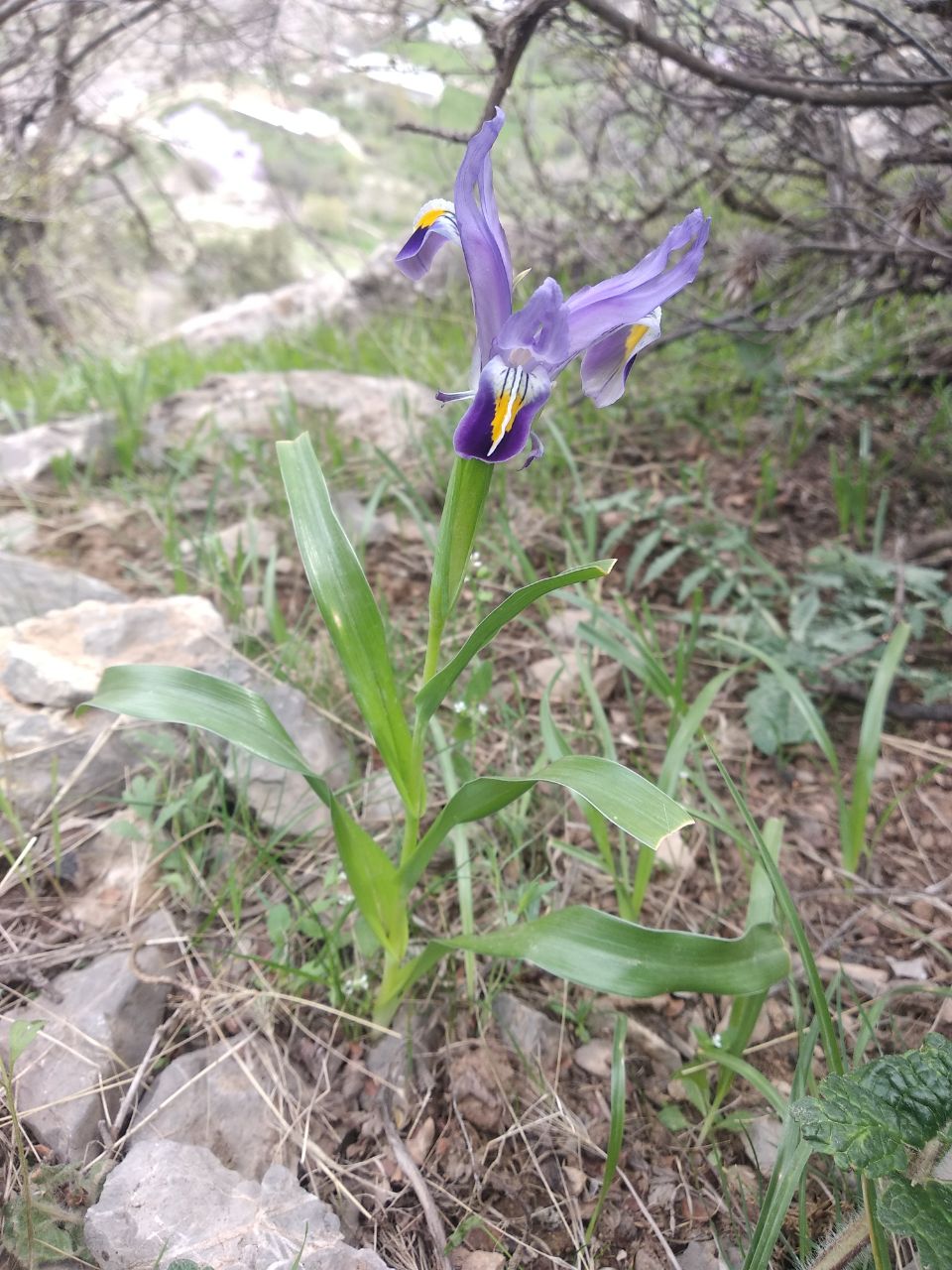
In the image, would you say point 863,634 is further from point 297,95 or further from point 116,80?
point 116,80

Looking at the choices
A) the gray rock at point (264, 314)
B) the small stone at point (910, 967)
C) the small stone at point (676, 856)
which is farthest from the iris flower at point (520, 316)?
the gray rock at point (264, 314)

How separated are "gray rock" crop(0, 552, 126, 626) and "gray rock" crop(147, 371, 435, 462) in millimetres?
967

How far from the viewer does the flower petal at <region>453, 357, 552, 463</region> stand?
3.31 feet

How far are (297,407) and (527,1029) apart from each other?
254cm

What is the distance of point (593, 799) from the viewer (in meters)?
1.08

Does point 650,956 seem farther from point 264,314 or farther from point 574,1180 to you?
point 264,314

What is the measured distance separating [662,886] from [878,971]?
460 mm

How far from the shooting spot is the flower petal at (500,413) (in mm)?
1008

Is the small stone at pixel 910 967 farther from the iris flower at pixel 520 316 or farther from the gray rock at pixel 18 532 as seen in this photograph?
the gray rock at pixel 18 532

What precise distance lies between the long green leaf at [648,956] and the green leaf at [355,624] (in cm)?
35

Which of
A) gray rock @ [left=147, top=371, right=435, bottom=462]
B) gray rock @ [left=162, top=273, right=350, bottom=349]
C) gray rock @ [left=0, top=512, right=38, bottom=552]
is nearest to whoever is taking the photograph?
gray rock @ [left=0, top=512, right=38, bottom=552]

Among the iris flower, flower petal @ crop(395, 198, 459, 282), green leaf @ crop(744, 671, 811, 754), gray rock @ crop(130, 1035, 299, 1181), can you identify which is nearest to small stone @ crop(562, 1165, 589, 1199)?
gray rock @ crop(130, 1035, 299, 1181)

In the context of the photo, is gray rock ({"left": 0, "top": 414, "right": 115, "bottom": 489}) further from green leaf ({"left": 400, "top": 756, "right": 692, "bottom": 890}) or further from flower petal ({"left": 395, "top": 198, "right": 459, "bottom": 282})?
green leaf ({"left": 400, "top": 756, "right": 692, "bottom": 890})

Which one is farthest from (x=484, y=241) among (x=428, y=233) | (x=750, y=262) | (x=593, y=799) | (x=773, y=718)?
(x=750, y=262)
